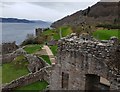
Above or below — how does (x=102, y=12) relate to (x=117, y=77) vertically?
above

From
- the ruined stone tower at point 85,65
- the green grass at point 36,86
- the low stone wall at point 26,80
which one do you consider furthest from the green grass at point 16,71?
the ruined stone tower at point 85,65

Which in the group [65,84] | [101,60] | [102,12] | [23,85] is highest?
[102,12]

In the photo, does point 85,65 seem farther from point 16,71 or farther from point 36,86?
point 16,71

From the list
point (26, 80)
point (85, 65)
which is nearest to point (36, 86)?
point (26, 80)

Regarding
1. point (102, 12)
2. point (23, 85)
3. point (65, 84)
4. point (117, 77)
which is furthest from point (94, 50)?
point (102, 12)

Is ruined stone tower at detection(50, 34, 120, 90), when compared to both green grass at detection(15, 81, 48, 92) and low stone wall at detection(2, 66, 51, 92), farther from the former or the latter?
low stone wall at detection(2, 66, 51, 92)

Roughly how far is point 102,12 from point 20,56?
52744 millimetres

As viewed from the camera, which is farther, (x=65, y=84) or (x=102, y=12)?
(x=102, y=12)

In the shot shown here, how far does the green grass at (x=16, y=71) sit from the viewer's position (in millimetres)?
33106

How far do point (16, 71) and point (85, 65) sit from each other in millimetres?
21971

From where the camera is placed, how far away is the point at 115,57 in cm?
1377

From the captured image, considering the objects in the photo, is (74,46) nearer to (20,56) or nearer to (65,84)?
(65,84)

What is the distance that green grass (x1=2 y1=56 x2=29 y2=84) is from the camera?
109 ft

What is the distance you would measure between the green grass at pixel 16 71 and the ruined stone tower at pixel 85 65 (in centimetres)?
1603
